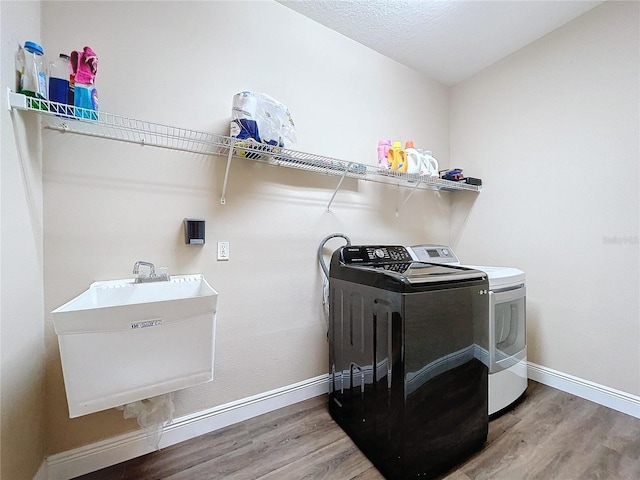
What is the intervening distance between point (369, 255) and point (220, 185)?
40.4 inches

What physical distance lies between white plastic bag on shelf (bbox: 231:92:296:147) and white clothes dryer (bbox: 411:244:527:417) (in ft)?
5.14

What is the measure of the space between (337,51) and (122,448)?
2.91 m

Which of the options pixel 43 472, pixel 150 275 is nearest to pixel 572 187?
pixel 150 275

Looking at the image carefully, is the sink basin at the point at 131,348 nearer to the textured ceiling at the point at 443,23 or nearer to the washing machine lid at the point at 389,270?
the washing machine lid at the point at 389,270

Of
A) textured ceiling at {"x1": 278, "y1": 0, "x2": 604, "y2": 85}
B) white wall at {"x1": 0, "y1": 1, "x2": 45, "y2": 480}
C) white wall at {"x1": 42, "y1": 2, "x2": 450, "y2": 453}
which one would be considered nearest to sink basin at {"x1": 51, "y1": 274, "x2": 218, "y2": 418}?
white wall at {"x1": 0, "y1": 1, "x2": 45, "y2": 480}

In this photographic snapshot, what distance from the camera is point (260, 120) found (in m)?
1.62

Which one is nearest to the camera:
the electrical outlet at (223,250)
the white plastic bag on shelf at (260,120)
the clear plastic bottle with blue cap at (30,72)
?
the clear plastic bottle with blue cap at (30,72)

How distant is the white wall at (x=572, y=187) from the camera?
1905 mm

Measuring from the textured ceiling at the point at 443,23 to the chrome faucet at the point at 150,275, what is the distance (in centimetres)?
194

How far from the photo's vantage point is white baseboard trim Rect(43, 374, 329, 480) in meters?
1.35

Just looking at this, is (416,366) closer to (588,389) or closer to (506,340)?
(506,340)

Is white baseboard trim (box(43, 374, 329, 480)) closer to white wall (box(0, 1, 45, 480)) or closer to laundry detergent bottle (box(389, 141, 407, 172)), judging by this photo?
white wall (box(0, 1, 45, 480))

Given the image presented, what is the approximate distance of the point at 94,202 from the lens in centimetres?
142

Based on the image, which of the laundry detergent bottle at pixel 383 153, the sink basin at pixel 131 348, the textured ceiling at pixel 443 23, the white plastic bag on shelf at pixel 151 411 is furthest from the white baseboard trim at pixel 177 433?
the textured ceiling at pixel 443 23
